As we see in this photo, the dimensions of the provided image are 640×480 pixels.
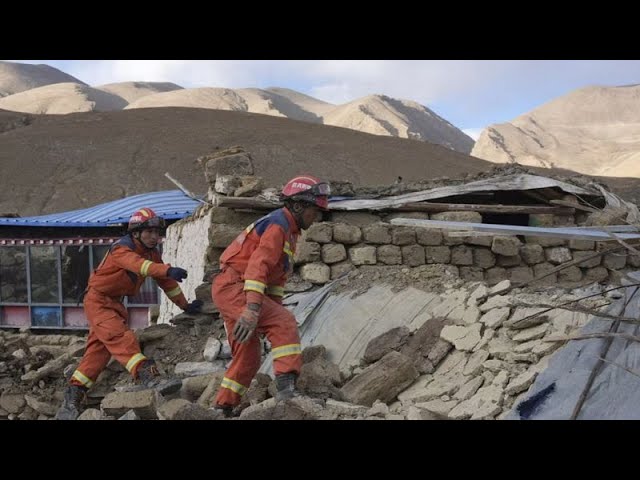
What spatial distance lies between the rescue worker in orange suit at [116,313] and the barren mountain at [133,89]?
84.2 m

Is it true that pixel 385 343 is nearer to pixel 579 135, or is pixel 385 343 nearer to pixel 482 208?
pixel 482 208

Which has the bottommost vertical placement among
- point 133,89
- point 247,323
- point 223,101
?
point 247,323

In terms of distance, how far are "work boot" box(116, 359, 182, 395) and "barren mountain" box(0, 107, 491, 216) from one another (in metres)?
23.3

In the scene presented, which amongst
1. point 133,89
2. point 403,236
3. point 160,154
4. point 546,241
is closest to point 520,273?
point 546,241

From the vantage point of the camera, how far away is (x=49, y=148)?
1341 inches

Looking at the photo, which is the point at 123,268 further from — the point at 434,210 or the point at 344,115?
the point at 344,115

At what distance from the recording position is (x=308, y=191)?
5.05 m

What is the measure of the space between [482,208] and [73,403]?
4.32m

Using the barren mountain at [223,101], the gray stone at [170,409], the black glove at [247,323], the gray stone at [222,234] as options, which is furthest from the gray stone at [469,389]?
the barren mountain at [223,101]

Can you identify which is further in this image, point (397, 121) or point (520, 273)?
point (397, 121)

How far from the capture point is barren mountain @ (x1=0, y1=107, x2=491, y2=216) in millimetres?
29938

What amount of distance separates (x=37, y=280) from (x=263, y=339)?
11429 mm

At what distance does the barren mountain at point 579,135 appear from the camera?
53.3 m

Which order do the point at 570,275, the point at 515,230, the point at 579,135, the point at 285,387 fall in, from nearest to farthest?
the point at 285,387
the point at 515,230
the point at 570,275
the point at 579,135
